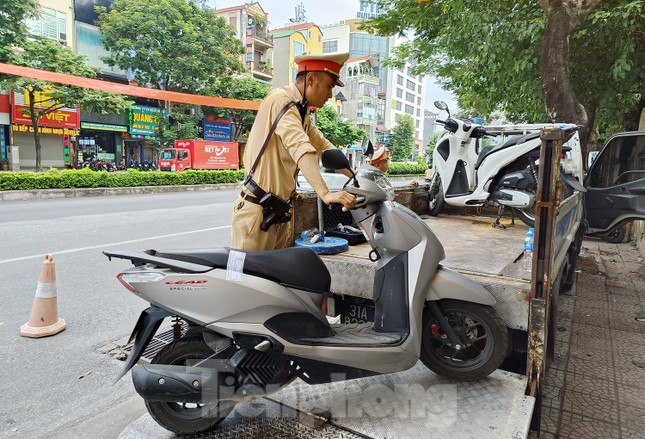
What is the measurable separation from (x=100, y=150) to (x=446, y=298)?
29.0 metres

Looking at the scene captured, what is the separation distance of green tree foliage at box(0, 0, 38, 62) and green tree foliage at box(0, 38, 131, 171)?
0.37m

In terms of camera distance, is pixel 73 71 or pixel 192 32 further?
pixel 192 32

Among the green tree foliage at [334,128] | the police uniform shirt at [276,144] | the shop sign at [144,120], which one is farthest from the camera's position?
the green tree foliage at [334,128]

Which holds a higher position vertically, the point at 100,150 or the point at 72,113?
the point at 72,113

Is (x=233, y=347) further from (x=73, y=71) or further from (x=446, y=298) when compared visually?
(x=73, y=71)

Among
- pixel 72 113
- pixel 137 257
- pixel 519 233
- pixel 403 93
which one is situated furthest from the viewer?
pixel 403 93

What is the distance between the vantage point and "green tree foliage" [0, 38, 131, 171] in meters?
18.0

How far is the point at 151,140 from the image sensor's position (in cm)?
2795

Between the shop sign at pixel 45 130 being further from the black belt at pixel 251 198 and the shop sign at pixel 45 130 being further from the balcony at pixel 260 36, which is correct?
the black belt at pixel 251 198

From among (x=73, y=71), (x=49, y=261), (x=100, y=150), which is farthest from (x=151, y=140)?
(x=49, y=261)

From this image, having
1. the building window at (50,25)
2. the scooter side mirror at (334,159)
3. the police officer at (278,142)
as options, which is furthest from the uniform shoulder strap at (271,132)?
the building window at (50,25)

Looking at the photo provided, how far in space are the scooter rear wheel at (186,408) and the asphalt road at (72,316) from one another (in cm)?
48

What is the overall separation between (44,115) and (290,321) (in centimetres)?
2531

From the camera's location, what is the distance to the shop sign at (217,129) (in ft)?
101
